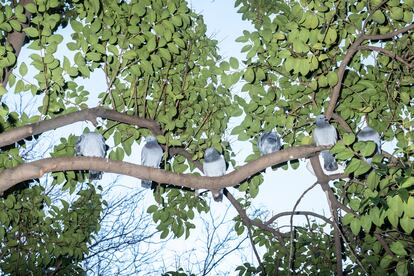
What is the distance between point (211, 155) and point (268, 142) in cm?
53

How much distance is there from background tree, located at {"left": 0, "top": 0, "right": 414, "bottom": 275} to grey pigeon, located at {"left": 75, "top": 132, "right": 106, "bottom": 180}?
0.66 feet

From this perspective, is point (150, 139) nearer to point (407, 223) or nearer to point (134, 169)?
point (134, 169)

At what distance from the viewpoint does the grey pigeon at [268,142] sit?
3.93 m

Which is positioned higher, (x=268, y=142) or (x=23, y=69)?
(x=23, y=69)

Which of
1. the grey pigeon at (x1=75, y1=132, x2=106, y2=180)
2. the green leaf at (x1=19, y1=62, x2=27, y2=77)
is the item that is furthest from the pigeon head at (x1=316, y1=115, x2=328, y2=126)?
the green leaf at (x1=19, y1=62, x2=27, y2=77)

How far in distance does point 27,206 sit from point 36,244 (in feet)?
1.60

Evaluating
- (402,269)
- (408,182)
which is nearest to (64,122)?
(408,182)

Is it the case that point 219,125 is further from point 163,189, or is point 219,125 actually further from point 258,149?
point 163,189

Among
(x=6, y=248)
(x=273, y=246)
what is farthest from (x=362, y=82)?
(x=6, y=248)

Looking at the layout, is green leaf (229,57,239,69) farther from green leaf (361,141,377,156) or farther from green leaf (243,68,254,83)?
green leaf (361,141,377,156)

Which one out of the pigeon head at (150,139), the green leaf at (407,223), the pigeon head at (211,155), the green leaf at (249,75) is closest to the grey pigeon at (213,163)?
the pigeon head at (211,155)

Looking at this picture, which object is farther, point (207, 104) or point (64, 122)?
point (207, 104)

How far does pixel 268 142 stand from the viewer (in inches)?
156

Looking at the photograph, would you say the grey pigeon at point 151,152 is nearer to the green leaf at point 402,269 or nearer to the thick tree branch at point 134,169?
the thick tree branch at point 134,169
